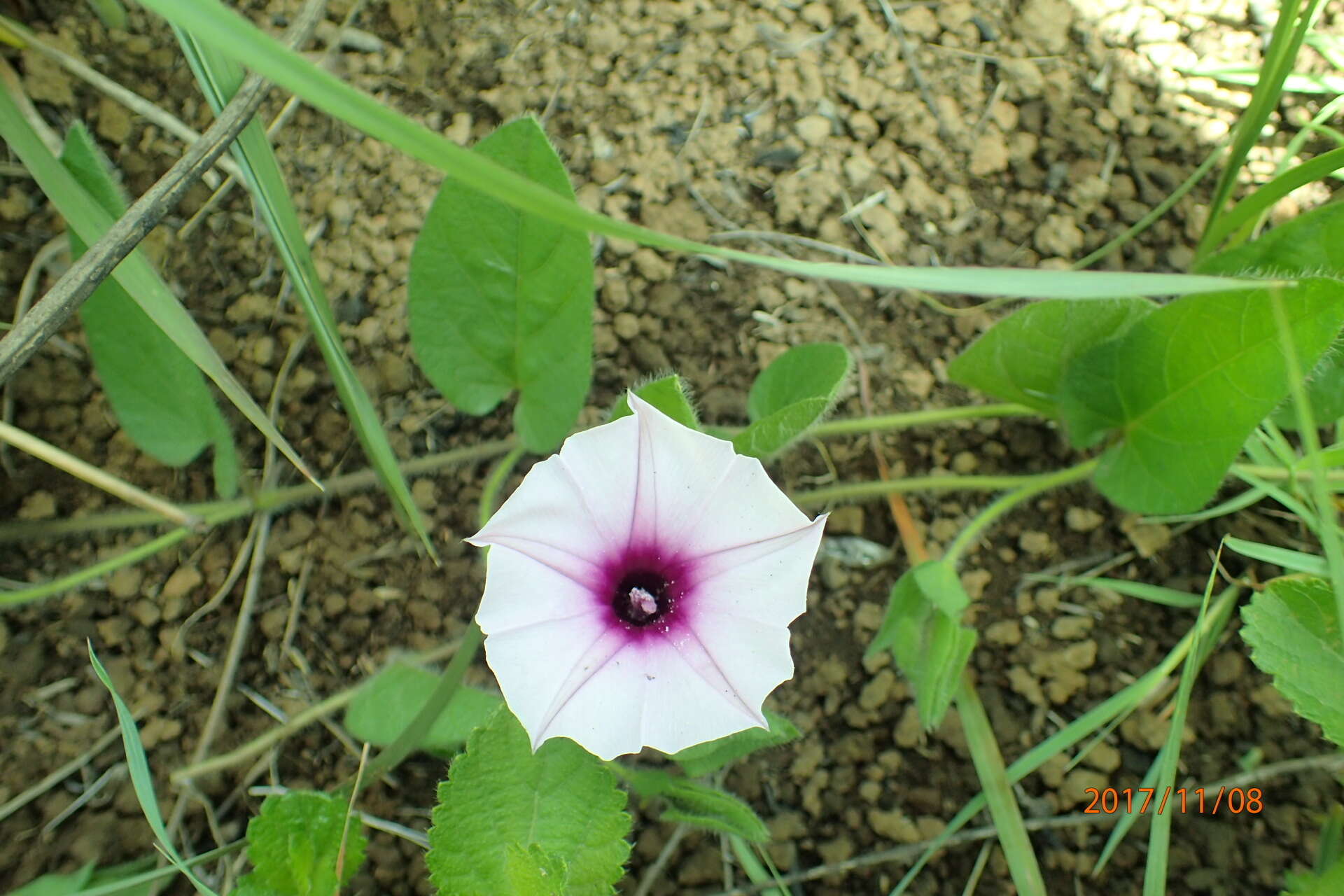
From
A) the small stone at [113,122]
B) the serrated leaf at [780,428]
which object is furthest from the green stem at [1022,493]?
the small stone at [113,122]

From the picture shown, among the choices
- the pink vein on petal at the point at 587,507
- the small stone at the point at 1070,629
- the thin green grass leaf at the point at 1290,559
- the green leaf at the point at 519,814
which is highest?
the thin green grass leaf at the point at 1290,559

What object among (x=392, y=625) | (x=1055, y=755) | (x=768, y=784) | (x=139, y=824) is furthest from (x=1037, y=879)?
(x=139, y=824)

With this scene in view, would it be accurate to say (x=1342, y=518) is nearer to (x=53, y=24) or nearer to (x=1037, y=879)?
(x=1037, y=879)

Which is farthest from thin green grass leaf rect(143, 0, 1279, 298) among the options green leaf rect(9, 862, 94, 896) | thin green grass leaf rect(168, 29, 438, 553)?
green leaf rect(9, 862, 94, 896)

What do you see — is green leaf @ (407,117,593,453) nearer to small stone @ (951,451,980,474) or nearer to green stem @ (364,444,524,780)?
green stem @ (364,444,524,780)

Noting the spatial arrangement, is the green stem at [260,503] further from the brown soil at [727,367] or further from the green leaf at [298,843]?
the green leaf at [298,843]
